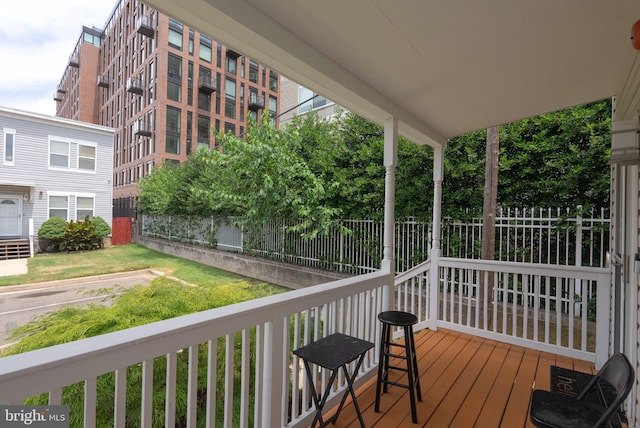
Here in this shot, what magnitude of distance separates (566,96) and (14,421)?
3.77m

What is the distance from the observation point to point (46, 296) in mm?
6258

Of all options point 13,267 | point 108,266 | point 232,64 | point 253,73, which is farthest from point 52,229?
point 253,73

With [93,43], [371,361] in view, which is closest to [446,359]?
[371,361]

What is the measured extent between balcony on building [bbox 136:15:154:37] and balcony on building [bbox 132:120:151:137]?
5.46 m

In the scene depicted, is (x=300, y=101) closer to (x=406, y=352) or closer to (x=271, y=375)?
(x=406, y=352)

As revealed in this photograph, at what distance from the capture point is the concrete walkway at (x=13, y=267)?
829 centimetres

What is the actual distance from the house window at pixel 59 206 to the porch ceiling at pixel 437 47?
48.9ft

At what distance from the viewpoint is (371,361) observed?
2660mm

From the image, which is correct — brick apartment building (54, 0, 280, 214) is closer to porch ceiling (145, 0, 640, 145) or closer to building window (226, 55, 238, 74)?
building window (226, 55, 238, 74)

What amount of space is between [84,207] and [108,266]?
6047 mm

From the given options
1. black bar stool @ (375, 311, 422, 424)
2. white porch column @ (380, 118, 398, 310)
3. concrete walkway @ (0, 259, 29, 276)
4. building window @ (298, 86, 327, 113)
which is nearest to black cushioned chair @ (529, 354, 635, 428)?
black bar stool @ (375, 311, 422, 424)

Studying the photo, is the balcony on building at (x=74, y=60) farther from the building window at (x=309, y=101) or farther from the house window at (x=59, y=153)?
the building window at (x=309, y=101)

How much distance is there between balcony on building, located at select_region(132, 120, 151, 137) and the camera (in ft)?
65.6

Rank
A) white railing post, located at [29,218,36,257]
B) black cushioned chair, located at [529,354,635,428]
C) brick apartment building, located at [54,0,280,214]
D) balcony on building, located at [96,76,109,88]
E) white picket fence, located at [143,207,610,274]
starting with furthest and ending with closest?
balcony on building, located at [96,76,109,88]
brick apartment building, located at [54,0,280,214]
white railing post, located at [29,218,36,257]
white picket fence, located at [143,207,610,274]
black cushioned chair, located at [529,354,635,428]
